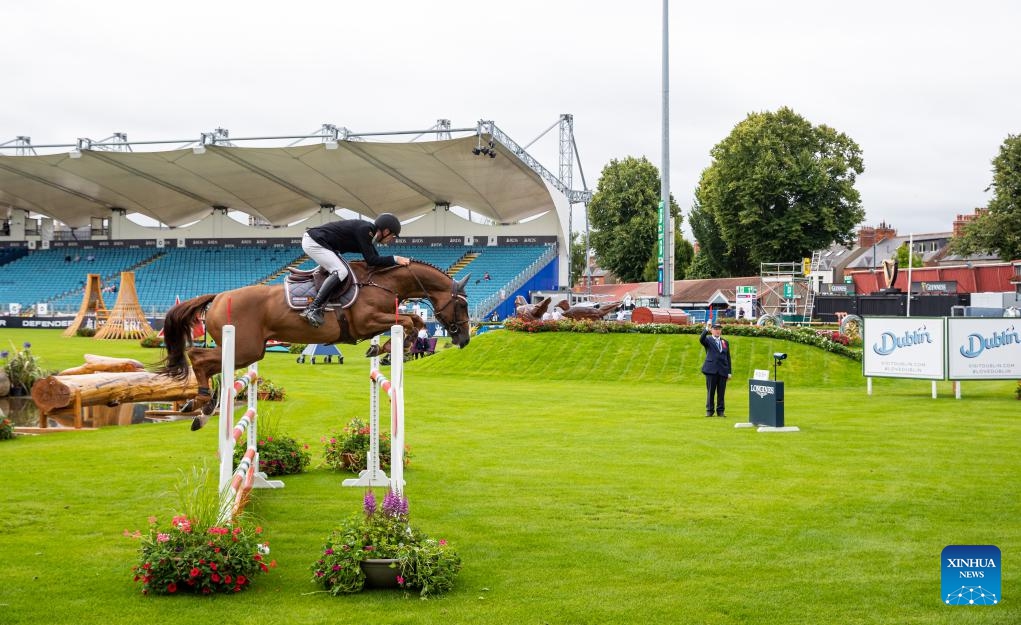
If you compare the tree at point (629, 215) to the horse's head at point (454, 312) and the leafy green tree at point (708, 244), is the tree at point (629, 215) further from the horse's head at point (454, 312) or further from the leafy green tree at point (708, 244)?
the horse's head at point (454, 312)

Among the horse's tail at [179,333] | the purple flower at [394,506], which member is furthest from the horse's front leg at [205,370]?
the purple flower at [394,506]

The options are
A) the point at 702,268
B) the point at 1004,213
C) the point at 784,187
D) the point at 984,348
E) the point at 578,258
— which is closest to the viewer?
the point at 984,348

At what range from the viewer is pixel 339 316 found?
25.1ft

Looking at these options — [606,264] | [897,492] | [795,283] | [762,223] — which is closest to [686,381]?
[897,492]

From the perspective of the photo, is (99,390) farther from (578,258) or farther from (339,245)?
(578,258)

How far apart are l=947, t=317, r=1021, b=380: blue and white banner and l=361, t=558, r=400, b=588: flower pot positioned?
1775cm

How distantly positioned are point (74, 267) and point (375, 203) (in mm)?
23492

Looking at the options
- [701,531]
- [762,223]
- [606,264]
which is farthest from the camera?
[606,264]

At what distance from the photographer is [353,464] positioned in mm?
10797

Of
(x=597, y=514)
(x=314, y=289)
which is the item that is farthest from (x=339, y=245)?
(x=597, y=514)

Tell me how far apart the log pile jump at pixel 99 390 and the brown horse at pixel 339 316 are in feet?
21.4

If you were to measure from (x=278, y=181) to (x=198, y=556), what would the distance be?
53.4m

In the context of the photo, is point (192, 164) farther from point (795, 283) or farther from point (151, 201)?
point (795, 283)

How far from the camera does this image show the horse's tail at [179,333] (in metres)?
8.43
